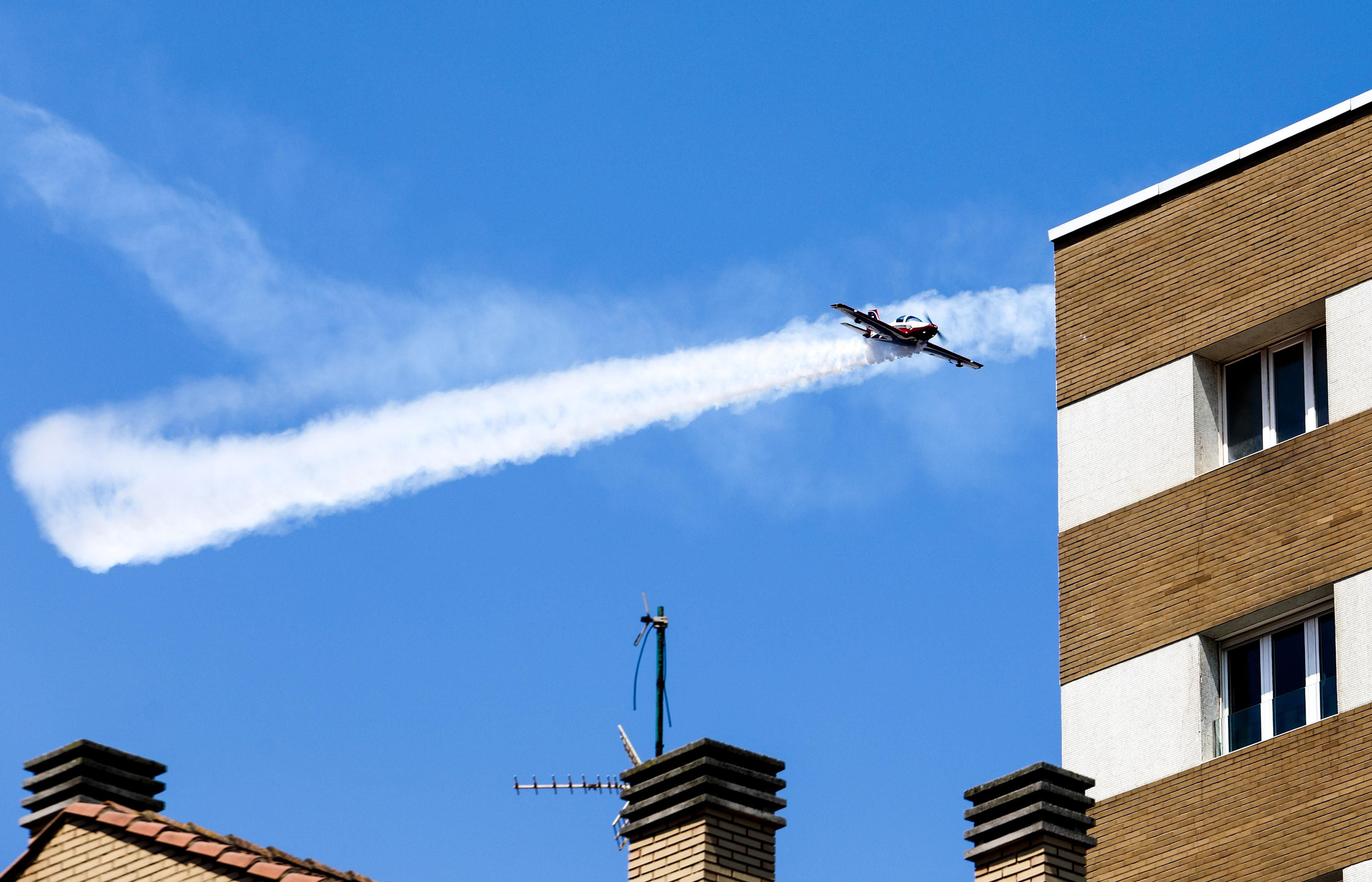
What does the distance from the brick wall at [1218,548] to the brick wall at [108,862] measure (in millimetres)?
15275

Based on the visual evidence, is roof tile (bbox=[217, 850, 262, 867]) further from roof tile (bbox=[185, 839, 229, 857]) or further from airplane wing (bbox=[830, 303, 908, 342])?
airplane wing (bbox=[830, 303, 908, 342])

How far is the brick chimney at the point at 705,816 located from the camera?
86.7 feet

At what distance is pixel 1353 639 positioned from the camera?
35.1 meters

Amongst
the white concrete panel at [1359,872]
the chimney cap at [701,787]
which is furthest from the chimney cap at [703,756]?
the white concrete panel at [1359,872]

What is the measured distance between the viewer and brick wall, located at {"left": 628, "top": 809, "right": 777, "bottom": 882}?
86.3 ft

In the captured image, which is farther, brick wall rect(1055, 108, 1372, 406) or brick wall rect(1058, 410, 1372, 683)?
brick wall rect(1055, 108, 1372, 406)

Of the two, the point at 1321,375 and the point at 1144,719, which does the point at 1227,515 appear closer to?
the point at 1321,375

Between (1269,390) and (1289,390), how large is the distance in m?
0.31

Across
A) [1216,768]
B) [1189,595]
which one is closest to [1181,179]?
[1189,595]

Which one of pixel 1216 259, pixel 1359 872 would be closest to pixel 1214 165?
pixel 1216 259

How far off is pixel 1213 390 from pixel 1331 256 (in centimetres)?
277

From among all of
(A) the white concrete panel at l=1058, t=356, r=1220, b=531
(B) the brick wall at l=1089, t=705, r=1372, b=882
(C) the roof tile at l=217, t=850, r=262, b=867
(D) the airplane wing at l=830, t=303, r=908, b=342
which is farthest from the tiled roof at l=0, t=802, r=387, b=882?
(D) the airplane wing at l=830, t=303, r=908, b=342

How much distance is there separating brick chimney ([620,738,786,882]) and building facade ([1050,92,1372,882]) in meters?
10.1

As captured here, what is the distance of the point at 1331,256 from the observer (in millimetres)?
37781
